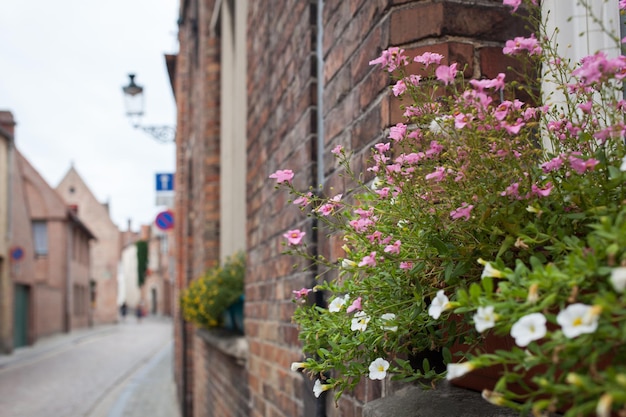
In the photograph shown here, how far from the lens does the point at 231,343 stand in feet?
14.0

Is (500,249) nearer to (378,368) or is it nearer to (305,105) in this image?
(378,368)

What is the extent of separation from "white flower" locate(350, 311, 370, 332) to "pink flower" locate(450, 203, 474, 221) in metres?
0.26

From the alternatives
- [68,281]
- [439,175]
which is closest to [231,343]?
[439,175]

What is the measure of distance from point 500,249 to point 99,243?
185 feet

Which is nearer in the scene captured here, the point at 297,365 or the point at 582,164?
the point at 582,164

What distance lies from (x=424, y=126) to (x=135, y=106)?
50.1 ft

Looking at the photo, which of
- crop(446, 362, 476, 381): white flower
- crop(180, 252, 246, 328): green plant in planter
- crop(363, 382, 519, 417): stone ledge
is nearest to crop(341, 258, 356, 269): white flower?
crop(363, 382, 519, 417): stone ledge

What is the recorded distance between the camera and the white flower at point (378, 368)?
130 centimetres

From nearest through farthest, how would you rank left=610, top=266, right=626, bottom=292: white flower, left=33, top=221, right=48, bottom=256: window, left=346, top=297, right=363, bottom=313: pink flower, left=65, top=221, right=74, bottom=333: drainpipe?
1. left=610, top=266, right=626, bottom=292: white flower
2. left=346, top=297, right=363, bottom=313: pink flower
3. left=33, top=221, right=48, bottom=256: window
4. left=65, top=221, right=74, bottom=333: drainpipe

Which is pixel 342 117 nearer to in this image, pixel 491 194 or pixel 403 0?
pixel 403 0

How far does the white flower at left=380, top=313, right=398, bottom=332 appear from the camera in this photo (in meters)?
1.29

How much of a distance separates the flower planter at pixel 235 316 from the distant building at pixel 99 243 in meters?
47.6

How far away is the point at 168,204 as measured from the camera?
51.1 feet

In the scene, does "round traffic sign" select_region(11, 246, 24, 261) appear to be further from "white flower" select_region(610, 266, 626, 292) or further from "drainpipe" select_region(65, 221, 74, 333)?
"white flower" select_region(610, 266, 626, 292)
